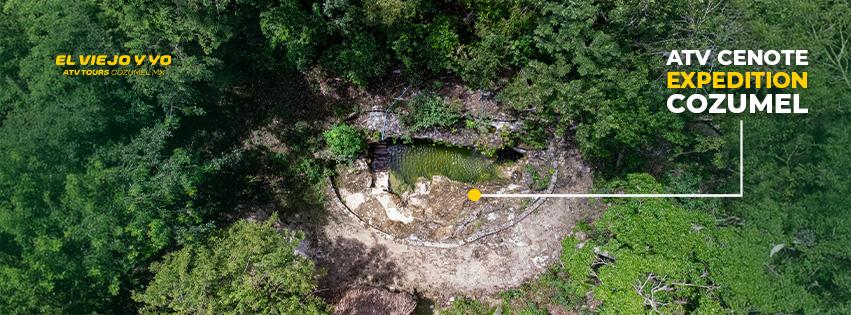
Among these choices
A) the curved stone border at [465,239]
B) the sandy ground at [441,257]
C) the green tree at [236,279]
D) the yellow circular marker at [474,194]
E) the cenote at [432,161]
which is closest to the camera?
the green tree at [236,279]

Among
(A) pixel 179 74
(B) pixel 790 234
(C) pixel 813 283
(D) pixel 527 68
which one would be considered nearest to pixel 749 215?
(B) pixel 790 234

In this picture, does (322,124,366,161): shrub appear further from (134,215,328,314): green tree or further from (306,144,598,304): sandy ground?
(134,215,328,314): green tree

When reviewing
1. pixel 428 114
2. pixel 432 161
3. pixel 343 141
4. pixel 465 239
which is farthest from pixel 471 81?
pixel 465 239

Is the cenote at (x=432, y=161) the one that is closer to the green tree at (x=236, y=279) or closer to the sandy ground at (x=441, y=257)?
the sandy ground at (x=441, y=257)

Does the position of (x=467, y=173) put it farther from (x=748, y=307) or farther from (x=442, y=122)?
(x=748, y=307)

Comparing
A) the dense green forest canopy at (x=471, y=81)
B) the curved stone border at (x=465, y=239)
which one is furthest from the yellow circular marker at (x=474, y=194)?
the dense green forest canopy at (x=471, y=81)

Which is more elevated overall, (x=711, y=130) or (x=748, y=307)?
(x=711, y=130)
